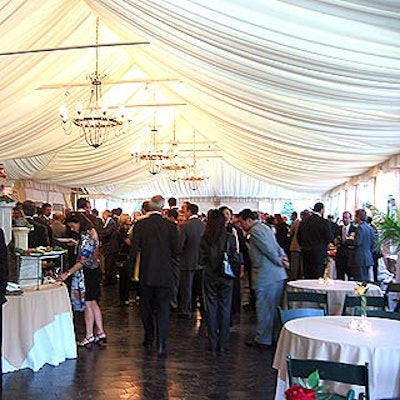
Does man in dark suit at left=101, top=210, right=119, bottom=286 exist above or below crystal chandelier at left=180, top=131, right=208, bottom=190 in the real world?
below

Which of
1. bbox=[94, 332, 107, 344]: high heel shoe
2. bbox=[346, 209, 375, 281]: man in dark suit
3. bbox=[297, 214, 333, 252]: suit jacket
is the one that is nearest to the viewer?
bbox=[94, 332, 107, 344]: high heel shoe

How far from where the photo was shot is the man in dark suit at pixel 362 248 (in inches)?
354

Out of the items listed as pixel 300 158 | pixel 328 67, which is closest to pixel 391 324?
pixel 328 67

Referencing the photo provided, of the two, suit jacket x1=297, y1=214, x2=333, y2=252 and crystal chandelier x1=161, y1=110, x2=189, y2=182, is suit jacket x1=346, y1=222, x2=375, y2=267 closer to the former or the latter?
suit jacket x1=297, y1=214, x2=333, y2=252

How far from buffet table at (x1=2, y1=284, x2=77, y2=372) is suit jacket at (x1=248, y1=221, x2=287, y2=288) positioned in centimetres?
201

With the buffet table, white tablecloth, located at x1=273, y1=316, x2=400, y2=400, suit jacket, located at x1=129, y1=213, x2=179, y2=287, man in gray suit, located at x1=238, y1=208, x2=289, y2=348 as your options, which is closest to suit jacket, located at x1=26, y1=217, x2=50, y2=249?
suit jacket, located at x1=129, y1=213, x2=179, y2=287

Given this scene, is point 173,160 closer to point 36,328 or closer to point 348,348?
point 36,328

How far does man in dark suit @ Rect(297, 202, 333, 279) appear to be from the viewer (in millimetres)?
9570

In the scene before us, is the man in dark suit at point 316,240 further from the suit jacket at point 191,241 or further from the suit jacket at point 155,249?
the suit jacket at point 155,249

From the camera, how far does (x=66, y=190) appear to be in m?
18.8

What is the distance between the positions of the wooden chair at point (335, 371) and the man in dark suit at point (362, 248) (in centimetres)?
595

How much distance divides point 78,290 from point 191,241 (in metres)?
2.66

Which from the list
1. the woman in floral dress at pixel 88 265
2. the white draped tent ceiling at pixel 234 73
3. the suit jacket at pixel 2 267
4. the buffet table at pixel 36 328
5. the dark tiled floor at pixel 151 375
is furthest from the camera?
the woman in floral dress at pixel 88 265

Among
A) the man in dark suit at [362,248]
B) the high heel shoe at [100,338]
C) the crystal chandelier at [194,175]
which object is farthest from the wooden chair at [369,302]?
the crystal chandelier at [194,175]
